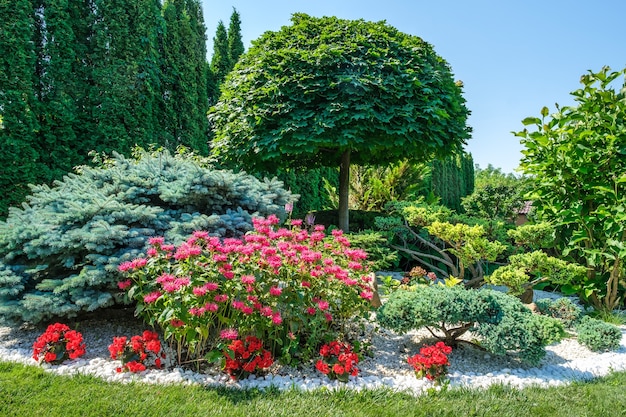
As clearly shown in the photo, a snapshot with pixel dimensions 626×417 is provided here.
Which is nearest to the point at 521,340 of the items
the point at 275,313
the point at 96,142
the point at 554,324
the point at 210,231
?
the point at 554,324

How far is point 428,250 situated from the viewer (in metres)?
6.22

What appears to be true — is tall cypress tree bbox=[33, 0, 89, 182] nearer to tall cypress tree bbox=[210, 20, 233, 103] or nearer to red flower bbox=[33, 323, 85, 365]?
red flower bbox=[33, 323, 85, 365]

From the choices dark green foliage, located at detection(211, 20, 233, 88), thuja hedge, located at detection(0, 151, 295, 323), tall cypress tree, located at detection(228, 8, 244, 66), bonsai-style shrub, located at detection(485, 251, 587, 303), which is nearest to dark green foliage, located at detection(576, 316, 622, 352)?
bonsai-style shrub, located at detection(485, 251, 587, 303)

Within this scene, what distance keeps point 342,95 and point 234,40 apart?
6724 millimetres

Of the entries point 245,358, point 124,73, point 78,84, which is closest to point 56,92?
point 78,84

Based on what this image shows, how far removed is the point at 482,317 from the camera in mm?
2764

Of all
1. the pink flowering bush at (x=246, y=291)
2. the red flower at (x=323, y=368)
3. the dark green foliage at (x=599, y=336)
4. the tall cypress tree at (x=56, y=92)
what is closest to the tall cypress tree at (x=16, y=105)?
the tall cypress tree at (x=56, y=92)

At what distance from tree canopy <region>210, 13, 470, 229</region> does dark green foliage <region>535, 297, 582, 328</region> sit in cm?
213

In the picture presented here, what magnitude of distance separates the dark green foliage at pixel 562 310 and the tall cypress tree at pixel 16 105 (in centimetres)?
668

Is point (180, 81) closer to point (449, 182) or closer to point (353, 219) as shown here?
point (353, 219)

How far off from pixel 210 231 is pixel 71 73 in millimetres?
4519

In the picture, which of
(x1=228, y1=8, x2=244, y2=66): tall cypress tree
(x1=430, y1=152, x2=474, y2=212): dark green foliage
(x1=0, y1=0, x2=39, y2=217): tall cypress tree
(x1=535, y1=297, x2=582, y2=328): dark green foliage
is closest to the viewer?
(x1=535, y1=297, x2=582, y2=328): dark green foliage

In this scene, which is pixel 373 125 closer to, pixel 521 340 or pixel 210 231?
pixel 210 231

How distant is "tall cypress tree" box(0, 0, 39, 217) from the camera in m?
5.12
